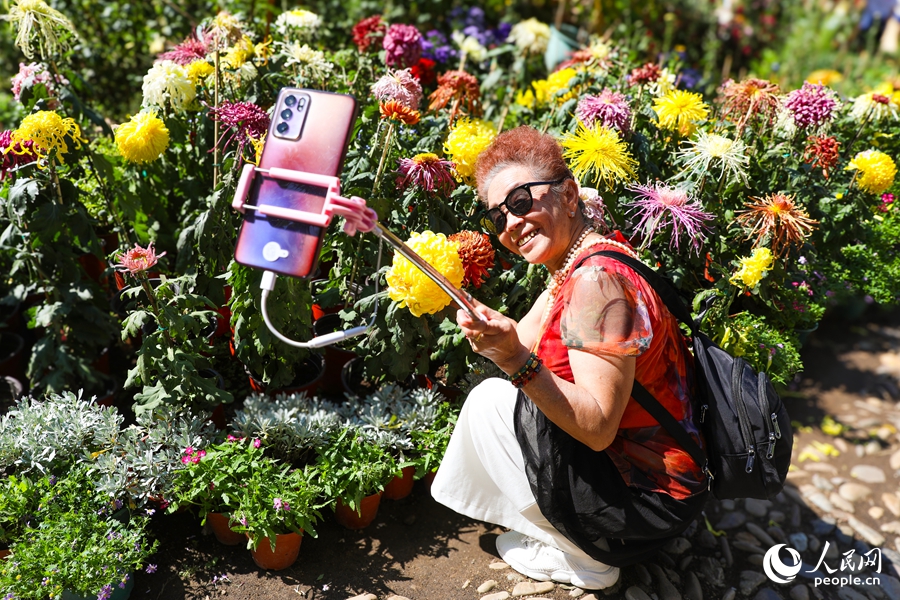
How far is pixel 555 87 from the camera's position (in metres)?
3.61

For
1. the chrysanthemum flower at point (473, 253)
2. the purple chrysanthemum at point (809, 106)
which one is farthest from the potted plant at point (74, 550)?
the purple chrysanthemum at point (809, 106)

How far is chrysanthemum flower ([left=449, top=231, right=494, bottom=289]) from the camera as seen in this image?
237cm

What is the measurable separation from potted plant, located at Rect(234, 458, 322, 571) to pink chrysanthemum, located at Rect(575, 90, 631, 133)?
1786mm

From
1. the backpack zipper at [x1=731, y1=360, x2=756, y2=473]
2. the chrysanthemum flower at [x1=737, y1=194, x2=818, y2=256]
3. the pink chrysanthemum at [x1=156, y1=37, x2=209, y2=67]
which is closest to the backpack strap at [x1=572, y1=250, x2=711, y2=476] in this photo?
the backpack zipper at [x1=731, y1=360, x2=756, y2=473]

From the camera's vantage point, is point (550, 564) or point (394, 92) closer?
point (550, 564)

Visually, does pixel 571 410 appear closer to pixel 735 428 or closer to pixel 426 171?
pixel 735 428

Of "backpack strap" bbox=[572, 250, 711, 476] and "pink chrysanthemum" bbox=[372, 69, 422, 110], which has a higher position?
"pink chrysanthemum" bbox=[372, 69, 422, 110]

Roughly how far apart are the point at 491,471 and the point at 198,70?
2088mm

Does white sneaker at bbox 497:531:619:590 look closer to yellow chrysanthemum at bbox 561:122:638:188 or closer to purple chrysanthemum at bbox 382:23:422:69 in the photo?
yellow chrysanthemum at bbox 561:122:638:188

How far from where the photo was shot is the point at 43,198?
8.94 ft

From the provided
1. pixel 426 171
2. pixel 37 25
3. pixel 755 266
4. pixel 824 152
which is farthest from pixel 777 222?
pixel 37 25

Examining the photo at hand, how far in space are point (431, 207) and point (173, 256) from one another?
1380 mm

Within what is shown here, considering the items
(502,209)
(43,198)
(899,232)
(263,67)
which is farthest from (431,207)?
(899,232)

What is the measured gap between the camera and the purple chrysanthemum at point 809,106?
9.73 ft
